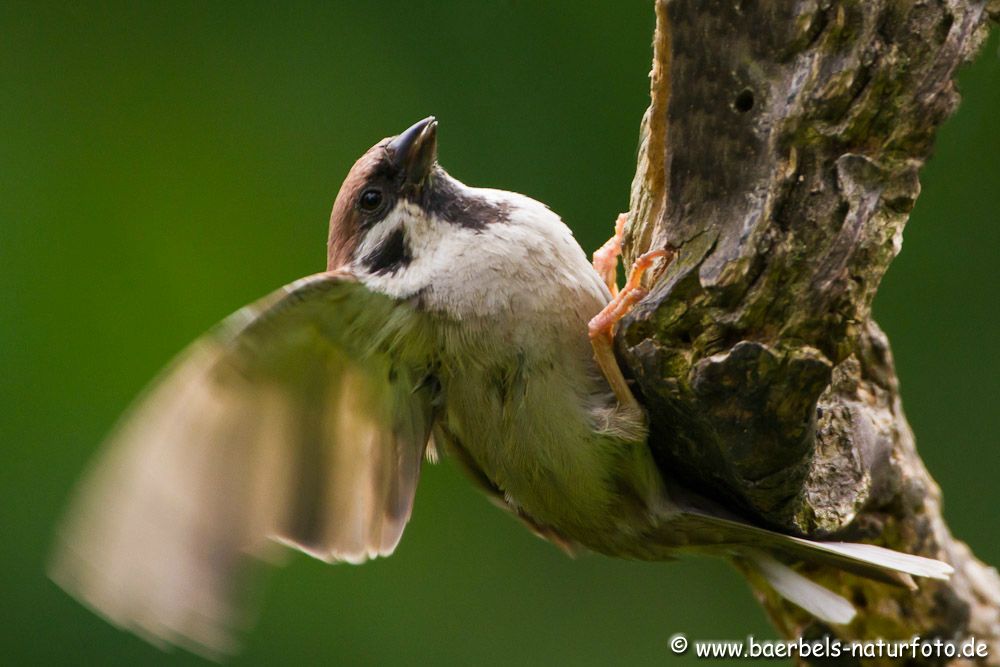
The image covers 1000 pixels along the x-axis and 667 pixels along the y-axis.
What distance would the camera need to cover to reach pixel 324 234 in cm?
460

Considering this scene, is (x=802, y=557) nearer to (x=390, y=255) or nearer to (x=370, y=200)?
(x=390, y=255)

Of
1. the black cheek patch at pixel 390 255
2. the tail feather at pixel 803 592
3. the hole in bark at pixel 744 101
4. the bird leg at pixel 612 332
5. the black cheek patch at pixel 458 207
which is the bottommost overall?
the tail feather at pixel 803 592

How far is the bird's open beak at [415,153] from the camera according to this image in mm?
2936

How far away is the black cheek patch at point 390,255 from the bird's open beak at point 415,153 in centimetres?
17

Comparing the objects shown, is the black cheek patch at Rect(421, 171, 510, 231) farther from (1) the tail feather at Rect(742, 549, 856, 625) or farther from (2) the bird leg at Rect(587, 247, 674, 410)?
(1) the tail feather at Rect(742, 549, 856, 625)

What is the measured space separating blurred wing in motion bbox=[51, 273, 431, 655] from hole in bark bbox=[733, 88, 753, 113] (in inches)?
35.8

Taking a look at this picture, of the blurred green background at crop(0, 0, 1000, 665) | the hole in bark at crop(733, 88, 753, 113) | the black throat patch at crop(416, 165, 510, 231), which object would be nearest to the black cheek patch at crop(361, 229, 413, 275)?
the black throat patch at crop(416, 165, 510, 231)

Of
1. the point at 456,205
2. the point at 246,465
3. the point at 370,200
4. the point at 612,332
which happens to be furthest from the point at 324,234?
the point at 612,332

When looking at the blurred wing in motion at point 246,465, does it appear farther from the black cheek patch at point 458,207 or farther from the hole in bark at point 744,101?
the hole in bark at point 744,101

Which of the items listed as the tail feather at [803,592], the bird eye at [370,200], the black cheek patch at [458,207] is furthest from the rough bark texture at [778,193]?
the bird eye at [370,200]

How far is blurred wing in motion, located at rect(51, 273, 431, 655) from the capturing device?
2.47 metres

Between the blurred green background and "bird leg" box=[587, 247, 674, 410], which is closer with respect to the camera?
"bird leg" box=[587, 247, 674, 410]

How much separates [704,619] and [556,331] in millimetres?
2305

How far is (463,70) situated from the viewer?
452cm
